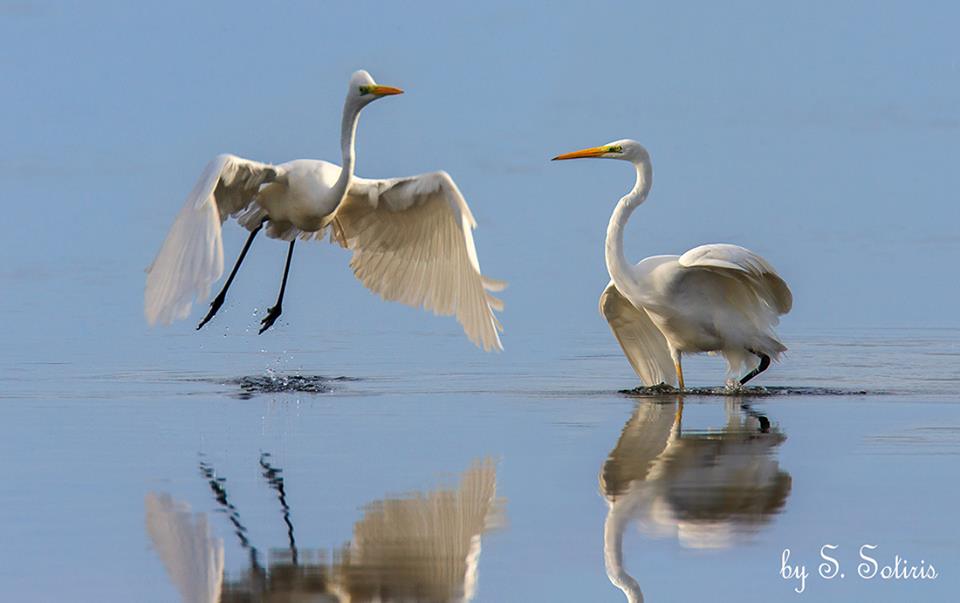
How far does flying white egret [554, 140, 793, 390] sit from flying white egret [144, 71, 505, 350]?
55.4 inches

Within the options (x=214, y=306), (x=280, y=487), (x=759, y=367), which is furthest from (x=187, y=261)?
(x=759, y=367)

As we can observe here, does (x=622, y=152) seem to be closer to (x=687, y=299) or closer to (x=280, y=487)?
(x=687, y=299)

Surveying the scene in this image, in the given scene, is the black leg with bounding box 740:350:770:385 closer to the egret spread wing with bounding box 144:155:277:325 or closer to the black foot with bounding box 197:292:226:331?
the black foot with bounding box 197:292:226:331

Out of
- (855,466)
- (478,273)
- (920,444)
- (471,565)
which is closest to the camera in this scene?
Result: (471,565)

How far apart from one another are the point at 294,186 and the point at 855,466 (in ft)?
21.5

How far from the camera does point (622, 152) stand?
1644 centimetres

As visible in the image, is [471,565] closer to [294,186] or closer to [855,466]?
[855,466]

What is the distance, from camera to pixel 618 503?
29.7ft

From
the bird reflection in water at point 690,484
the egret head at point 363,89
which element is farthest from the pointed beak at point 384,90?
the bird reflection in water at point 690,484

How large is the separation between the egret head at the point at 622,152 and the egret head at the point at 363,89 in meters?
1.91

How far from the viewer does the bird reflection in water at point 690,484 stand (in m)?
8.23

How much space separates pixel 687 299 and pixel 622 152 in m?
1.90

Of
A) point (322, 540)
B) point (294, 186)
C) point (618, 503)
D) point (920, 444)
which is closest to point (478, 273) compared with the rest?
point (294, 186)

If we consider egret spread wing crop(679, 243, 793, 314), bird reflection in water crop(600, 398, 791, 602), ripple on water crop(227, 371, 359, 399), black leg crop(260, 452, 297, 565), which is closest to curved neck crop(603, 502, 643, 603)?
bird reflection in water crop(600, 398, 791, 602)
